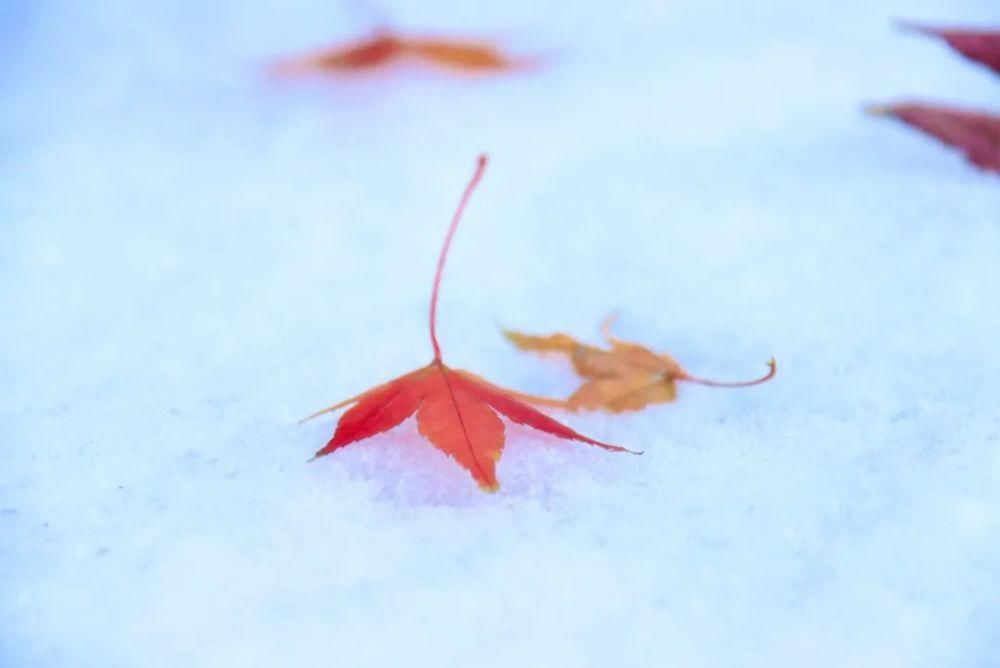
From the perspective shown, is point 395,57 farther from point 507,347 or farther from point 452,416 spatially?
point 452,416

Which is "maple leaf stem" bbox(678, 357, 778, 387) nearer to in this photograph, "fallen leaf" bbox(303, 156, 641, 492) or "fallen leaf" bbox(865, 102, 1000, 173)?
"fallen leaf" bbox(303, 156, 641, 492)

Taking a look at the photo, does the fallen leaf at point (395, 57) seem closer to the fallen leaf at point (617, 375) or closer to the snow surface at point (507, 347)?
the snow surface at point (507, 347)

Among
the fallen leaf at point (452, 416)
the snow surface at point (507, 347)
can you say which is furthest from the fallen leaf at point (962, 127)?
the fallen leaf at point (452, 416)

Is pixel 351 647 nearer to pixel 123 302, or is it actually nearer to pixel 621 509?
pixel 621 509

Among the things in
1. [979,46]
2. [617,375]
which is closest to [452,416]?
[617,375]

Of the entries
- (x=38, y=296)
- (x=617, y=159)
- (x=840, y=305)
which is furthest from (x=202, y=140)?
(x=840, y=305)
